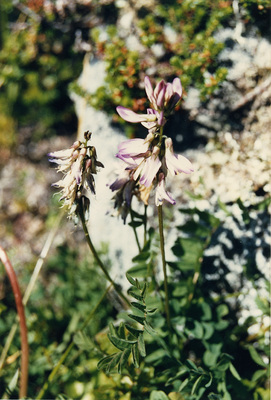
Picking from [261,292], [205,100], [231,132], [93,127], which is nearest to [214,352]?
[261,292]

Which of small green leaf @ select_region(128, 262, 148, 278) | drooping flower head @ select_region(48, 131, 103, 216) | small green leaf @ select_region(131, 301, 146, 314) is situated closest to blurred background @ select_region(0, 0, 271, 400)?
small green leaf @ select_region(128, 262, 148, 278)

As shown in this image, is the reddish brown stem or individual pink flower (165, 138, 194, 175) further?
the reddish brown stem

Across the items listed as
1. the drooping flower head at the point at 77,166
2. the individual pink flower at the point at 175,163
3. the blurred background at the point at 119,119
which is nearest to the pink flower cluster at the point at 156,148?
the individual pink flower at the point at 175,163

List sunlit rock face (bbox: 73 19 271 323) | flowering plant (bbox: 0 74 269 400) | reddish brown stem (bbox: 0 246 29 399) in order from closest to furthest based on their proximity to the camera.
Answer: flowering plant (bbox: 0 74 269 400) → reddish brown stem (bbox: 0 246 29 399) → sunlit rock face (bbox: 73 19 271 323)

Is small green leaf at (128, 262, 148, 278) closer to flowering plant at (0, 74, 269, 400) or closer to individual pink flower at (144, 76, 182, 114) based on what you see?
flowering plant at (0, 74, 269, 400)

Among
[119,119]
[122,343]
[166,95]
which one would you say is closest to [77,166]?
[166,95]

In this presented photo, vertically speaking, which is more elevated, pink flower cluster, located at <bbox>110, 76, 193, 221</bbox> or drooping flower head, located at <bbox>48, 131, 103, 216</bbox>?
pink flower cluster, located at <bbox>110, 76, 193, 221</bbox>
